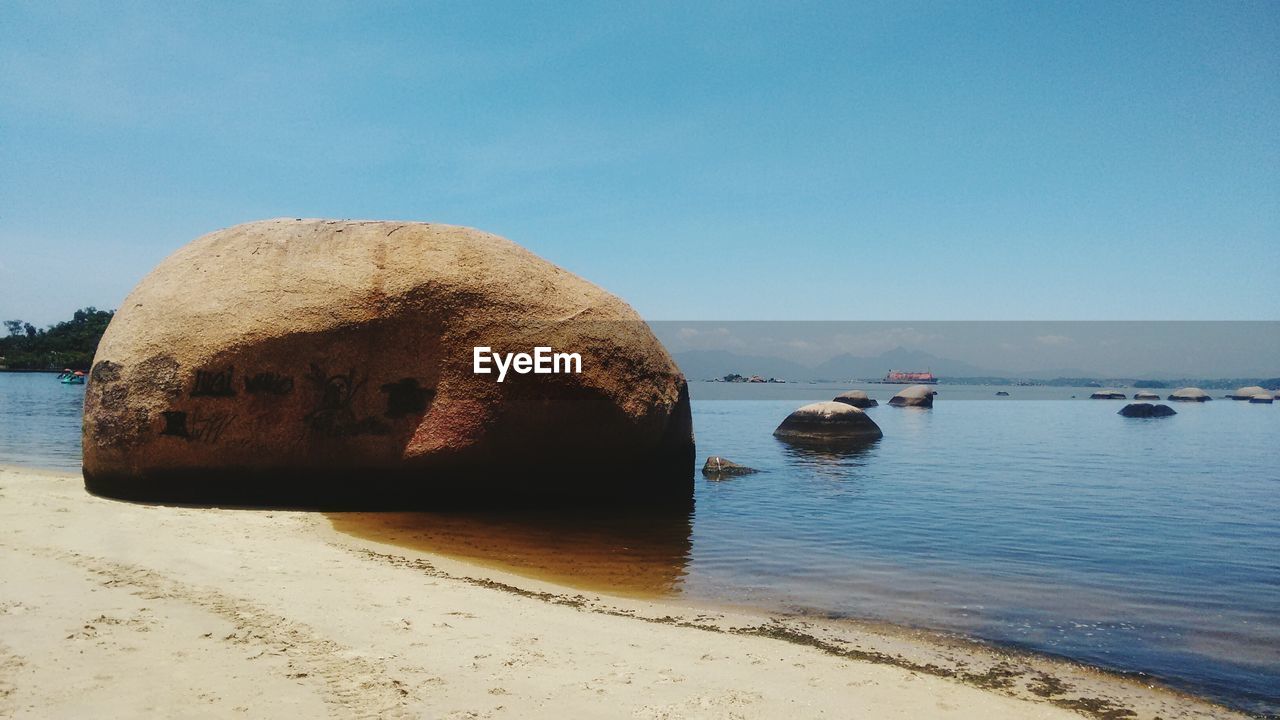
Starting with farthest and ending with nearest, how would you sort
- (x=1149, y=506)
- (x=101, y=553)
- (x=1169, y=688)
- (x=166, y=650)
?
(x=1149, y=506) → (x=101, y=553) → (x=1169, y=688) → (x=166, y=650)

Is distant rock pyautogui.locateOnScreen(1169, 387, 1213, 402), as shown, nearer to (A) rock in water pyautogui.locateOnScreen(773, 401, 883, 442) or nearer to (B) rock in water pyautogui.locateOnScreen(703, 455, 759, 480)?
(A) rock in water pyautogui.locateOnScreen(773, 401, 883, 442)

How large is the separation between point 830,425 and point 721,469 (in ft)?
32.0

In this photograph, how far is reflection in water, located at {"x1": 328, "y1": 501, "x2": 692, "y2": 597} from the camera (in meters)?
8.13

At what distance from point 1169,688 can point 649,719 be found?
3.82m

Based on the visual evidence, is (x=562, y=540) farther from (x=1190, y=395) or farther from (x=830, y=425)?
(x=1190, y=395)

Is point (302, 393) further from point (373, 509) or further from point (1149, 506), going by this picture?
point (1149, 506)

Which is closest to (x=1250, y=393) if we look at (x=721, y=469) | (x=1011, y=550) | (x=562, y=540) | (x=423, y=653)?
(x=721, y=469)

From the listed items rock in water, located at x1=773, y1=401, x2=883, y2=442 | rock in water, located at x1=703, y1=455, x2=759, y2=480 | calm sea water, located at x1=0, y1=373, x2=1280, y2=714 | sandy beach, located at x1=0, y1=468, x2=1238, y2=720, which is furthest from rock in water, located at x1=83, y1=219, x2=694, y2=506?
rock in water, located at x1=773, y1=401, x2=883, y2=442

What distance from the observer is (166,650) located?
450 cm

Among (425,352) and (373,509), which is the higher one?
(425,352)

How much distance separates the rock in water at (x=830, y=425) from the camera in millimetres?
25594

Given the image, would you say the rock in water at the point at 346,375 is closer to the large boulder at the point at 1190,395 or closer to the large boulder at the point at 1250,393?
the large boulder at the point at 1190,395

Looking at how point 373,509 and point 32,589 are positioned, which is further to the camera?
point 373,509

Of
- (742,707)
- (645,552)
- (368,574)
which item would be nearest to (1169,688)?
(742,707)
